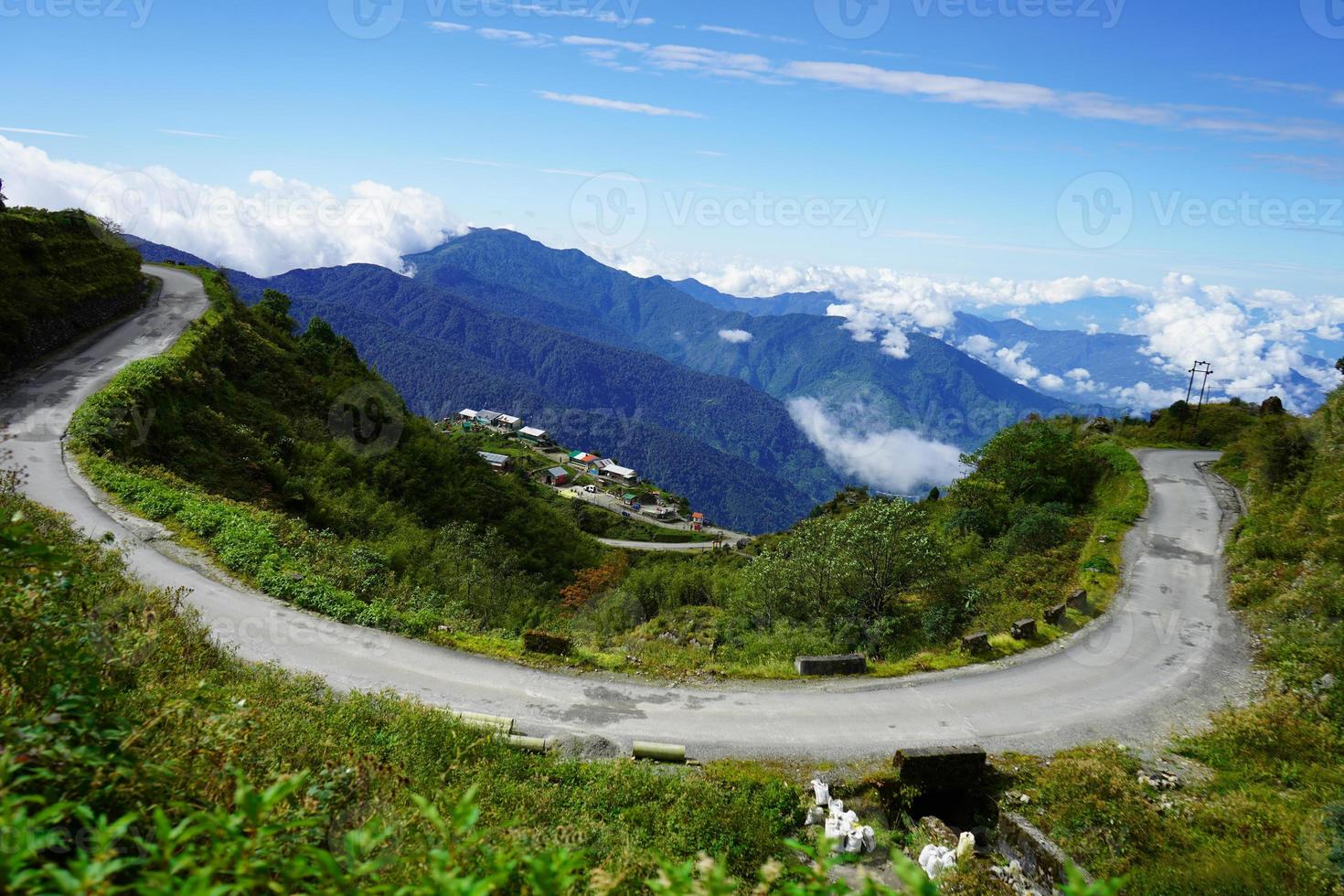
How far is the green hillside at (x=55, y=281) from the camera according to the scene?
26.2 metres

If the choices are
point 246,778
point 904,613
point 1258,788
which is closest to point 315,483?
point 904,613

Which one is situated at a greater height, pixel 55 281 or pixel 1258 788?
pixel 55 281

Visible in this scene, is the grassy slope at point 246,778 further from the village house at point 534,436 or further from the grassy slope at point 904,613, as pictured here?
the village house at point 534,436

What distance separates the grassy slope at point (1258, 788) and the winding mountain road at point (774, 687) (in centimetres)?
109

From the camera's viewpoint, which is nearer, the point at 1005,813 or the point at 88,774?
the point at 88,774

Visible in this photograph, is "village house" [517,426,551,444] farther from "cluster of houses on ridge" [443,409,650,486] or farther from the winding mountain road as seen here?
the winding mountain road

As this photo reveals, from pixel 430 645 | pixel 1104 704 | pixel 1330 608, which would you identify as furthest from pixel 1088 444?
pixel 430 645

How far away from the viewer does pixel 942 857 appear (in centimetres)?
938

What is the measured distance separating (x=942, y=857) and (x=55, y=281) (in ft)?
133

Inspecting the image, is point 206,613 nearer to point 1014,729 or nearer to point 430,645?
point 430,645

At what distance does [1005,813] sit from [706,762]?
479 cm

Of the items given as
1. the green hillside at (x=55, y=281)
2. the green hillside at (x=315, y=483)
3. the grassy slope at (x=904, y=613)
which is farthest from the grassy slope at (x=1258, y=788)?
the green hillside at (x=55, y=281)

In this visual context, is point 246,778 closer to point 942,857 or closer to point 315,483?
point 942,857

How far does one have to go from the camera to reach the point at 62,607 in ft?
19.5
